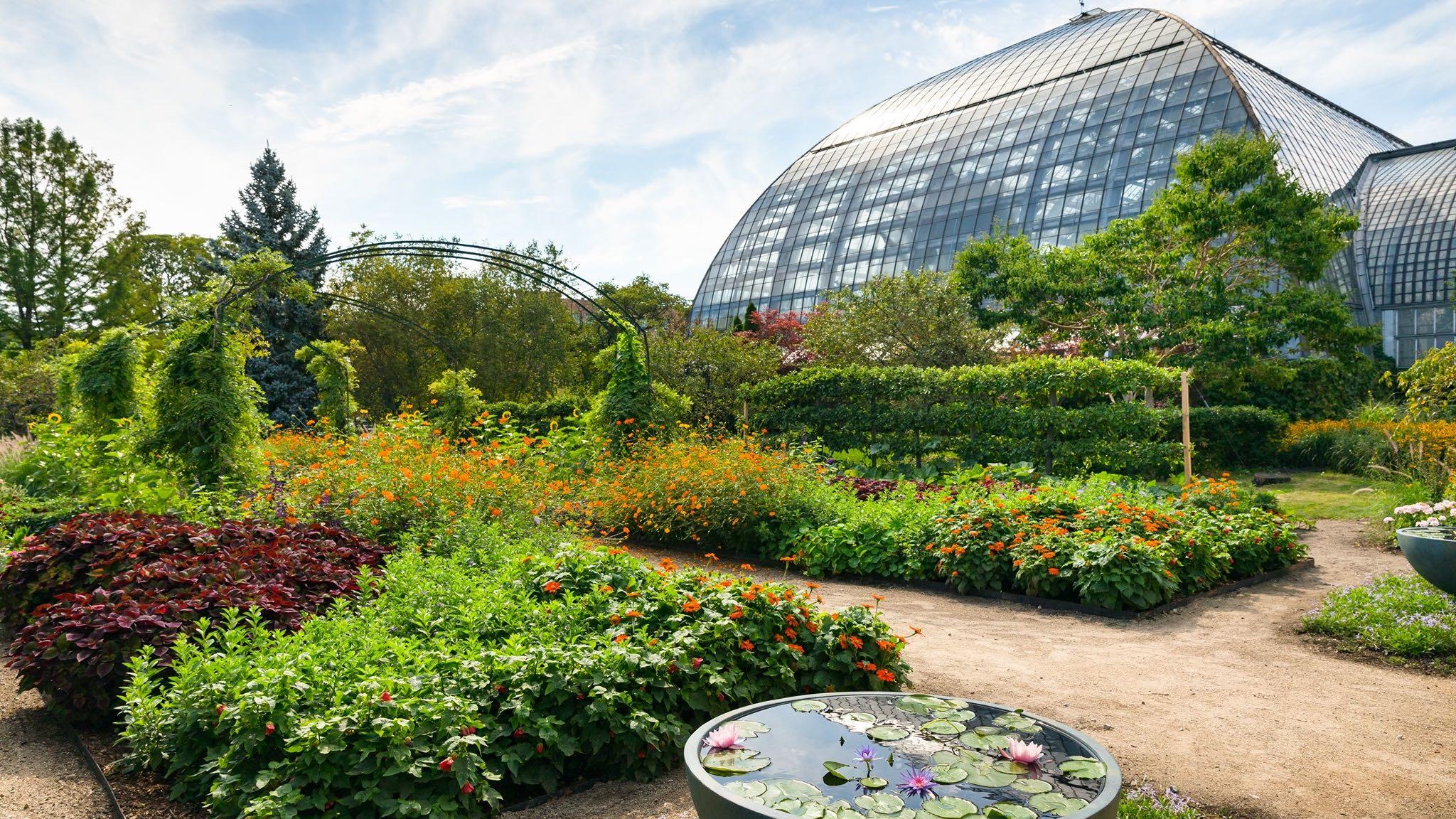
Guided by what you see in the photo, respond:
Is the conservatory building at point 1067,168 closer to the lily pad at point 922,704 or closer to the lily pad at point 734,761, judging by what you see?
the lily pad at point 922,704

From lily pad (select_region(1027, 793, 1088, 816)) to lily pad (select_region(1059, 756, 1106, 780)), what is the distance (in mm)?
104

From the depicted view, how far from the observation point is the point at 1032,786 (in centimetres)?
222

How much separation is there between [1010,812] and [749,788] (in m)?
0.62

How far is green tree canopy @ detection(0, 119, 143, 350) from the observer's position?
98.3 ft

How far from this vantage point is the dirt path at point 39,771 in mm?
3398

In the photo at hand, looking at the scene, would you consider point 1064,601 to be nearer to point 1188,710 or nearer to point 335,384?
point 1188,710

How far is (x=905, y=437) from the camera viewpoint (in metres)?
13.3

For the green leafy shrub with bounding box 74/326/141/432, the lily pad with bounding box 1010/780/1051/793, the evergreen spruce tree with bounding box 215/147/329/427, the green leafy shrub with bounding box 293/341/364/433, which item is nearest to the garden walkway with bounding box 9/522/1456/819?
the lily pad with bounding box 1010/780/1051/793

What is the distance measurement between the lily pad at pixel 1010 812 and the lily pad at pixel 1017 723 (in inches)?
19.8

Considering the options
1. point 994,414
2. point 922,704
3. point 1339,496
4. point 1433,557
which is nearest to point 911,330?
point 994,414

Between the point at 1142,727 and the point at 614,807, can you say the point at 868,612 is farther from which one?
the point at 614,807

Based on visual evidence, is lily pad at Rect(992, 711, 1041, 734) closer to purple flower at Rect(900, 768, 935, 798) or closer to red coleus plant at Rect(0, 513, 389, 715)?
purple flower at Rect(900, 768, 935, 798)

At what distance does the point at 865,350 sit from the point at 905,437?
23.4ft

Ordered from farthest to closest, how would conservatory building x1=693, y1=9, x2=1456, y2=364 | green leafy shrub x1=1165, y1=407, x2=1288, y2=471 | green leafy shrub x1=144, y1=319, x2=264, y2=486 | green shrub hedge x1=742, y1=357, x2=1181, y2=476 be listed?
1. conservatory building x1=693, y1=9, x2=1456, y2=364
2. green leafy shrub x1=1165, y1=407, x2=1288, y2=471
3. green shrub hedge x1=742, y1=357, x2=1181, y2=476
4. green leafy shrub x1=144, y1=319, x2=264, y2=486
